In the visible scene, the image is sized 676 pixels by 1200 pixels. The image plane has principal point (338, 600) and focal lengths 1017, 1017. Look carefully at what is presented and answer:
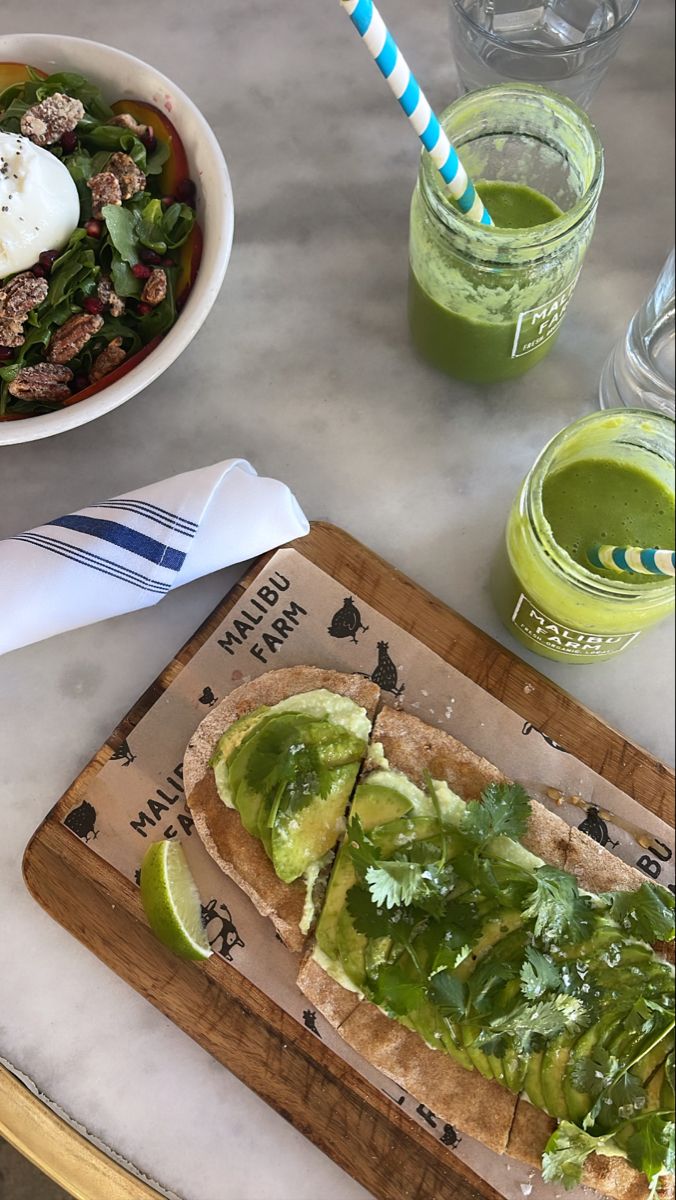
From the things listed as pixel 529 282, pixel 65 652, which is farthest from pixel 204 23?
pixel 65 652

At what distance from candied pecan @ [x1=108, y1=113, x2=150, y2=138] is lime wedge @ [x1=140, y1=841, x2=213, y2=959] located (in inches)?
48.5

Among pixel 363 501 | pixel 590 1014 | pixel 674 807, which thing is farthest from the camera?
pixel 363 501

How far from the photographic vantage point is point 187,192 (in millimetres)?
1774

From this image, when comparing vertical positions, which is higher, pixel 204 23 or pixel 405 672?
pixel 204 23

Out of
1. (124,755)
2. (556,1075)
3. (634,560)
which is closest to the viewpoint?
(634,560)

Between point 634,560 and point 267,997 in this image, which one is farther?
point 267,997

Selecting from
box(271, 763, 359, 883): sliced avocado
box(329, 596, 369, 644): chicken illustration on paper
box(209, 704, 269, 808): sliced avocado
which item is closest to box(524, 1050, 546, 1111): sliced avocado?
box(271, 763, 359, 883): sliced avocado

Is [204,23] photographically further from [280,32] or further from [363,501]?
[363,501]

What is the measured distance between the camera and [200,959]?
172 cm

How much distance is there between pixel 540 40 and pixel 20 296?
111 centimetres

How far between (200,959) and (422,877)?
42 cm

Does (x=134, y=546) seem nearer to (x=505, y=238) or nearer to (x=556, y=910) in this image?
(x=505, y=238)

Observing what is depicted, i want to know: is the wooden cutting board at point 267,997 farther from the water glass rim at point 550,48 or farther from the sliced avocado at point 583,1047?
the water glass rim at point 550,48

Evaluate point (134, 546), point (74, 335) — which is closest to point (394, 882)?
point (134, 546)
